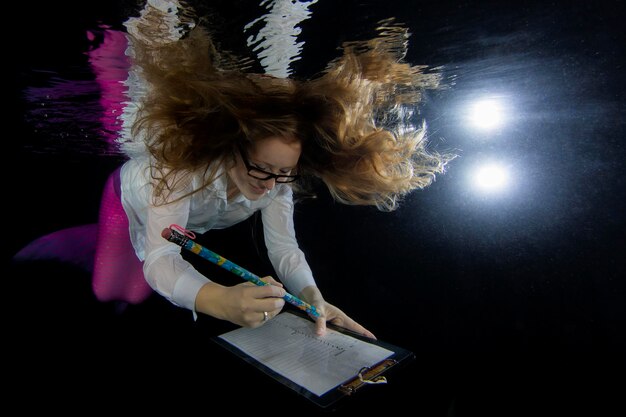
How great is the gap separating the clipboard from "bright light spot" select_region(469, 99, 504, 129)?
3.17 meters

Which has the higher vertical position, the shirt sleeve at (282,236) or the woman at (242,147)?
the woman at (242,147)

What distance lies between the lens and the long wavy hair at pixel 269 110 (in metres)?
1.95

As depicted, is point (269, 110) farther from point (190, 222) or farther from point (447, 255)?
point (447, 255)

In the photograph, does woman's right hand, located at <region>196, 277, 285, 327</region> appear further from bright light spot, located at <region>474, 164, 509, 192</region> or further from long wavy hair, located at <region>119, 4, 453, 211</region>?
bright light spot, located at <region>474, 164, 509, 192</region>

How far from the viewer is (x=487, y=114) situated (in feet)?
12.8

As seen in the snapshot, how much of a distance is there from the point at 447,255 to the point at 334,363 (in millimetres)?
3039

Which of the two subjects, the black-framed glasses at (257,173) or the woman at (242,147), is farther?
the black-framed glasses at (257,173)

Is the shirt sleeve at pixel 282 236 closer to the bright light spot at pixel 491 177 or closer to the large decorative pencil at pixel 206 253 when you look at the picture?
the large decorative pencil at pixel 206 253

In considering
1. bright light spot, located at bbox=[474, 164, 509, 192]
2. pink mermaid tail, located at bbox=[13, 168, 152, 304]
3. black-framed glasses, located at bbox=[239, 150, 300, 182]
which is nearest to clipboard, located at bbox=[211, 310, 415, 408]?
black-framed glasses, located at bbox=[239, 150, 300, 182]

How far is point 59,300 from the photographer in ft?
14.8

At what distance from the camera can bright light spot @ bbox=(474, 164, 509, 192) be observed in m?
4.21

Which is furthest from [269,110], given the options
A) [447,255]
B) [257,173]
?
[447,255]

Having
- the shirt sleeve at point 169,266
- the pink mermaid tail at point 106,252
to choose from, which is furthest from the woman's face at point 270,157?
the pink mermaid tail at point 106,252

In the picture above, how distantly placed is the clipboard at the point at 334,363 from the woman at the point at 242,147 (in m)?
0.15
